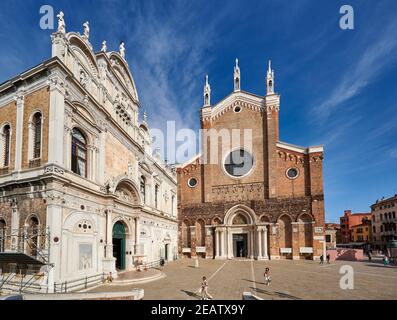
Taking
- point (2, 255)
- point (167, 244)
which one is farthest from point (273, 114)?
point (2, 255)

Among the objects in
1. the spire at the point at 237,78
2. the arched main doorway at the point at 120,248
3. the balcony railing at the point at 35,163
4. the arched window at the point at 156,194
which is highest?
the spire at the point at 237,78

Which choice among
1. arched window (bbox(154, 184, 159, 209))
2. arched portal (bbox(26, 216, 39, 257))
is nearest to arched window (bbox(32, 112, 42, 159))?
arched portal (bbox(26, 216, 39, 257))

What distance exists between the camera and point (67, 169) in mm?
14844

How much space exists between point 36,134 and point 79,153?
8.69 ft

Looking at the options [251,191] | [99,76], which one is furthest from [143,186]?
[251,191]

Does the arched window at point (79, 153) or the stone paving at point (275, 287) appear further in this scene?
the arched window at point (79, 153)

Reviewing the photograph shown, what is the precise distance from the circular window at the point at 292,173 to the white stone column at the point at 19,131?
27.6 m

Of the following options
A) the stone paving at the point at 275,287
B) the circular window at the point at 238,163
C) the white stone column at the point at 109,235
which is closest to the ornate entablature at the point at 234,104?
the circular window at the point at 238,163

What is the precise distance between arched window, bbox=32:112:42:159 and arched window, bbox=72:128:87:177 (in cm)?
188

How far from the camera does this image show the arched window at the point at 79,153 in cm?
1661

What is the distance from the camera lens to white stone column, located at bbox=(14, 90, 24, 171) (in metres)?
15.0

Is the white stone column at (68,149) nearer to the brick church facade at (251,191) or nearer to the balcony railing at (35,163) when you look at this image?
the balcony railing at (35,163)
